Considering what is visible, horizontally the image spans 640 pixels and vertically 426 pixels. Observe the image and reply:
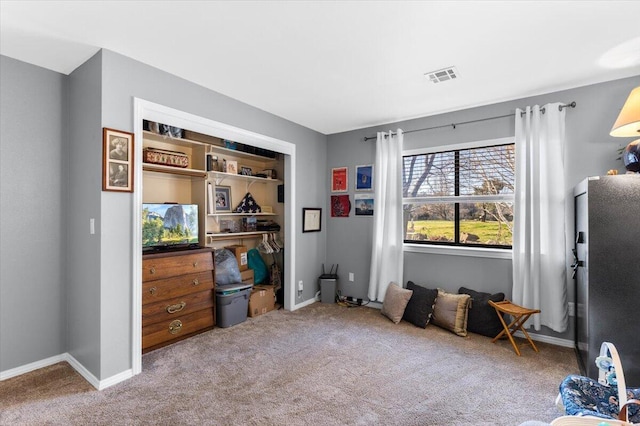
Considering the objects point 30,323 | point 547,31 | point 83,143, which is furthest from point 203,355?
point 547,31

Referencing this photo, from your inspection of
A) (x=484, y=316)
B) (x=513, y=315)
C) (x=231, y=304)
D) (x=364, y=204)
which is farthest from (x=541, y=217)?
(x=231, y=304)

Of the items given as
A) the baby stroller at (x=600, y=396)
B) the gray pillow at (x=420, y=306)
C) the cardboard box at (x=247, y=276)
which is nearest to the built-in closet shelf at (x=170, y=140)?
the cardboard box at (x=247, y=276)

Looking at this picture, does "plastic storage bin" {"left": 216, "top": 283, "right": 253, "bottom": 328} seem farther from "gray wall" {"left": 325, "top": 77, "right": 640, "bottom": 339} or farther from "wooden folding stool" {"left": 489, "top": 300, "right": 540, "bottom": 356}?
"wooden folding stool" {"left": 489, "top": 300, "right": 540, "bottom": 356}

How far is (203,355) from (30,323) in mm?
1408

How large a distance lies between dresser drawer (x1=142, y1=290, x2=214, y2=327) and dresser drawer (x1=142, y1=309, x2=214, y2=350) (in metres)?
0.04

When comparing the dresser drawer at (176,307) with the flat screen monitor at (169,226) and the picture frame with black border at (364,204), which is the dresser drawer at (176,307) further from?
the picture frame with black border at (364,204)

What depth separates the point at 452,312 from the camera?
3.32 m

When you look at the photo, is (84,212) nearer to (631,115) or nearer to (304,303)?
(304,303)

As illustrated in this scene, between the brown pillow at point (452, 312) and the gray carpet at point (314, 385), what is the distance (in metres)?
0.10

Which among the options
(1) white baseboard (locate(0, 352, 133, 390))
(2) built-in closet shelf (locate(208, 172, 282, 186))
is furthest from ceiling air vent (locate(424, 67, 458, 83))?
(1) white baseboard (locate(0, 352, 133, 390))

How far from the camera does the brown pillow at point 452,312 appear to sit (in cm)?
327

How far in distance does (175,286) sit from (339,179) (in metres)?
2.63

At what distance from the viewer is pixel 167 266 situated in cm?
298

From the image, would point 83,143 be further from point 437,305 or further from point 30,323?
point 437,305
